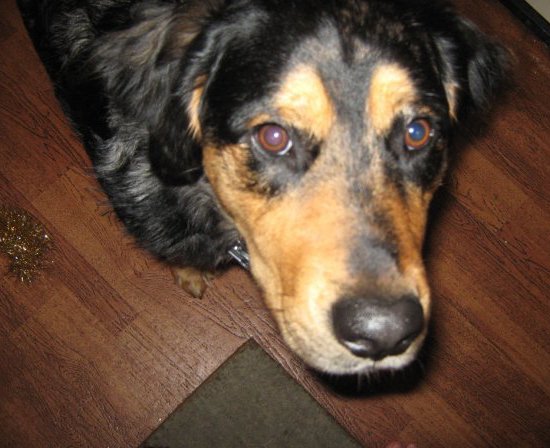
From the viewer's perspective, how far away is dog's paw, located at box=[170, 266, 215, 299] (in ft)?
10.1

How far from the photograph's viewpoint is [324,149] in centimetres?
171

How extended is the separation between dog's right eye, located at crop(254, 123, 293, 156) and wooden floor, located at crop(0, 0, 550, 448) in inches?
62.0

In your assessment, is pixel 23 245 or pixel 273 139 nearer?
pixel 273 139

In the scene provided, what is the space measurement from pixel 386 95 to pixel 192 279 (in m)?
1.79

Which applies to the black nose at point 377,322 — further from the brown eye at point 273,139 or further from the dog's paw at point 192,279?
the dog's paw at point 192,279

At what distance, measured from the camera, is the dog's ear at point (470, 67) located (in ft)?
7.12

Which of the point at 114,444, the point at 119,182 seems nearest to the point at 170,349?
the point at 114,444

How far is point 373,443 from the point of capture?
9.82ft

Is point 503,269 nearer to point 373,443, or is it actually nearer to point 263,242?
point 373,443

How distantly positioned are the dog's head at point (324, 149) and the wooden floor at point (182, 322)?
1.34 m

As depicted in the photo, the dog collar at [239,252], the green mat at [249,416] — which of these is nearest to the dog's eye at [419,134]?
the dog collar at [239,252]

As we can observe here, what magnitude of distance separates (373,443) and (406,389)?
36cm

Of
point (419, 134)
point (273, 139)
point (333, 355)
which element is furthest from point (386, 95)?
point (333, 355)

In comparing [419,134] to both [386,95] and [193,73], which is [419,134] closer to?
[386,95]
